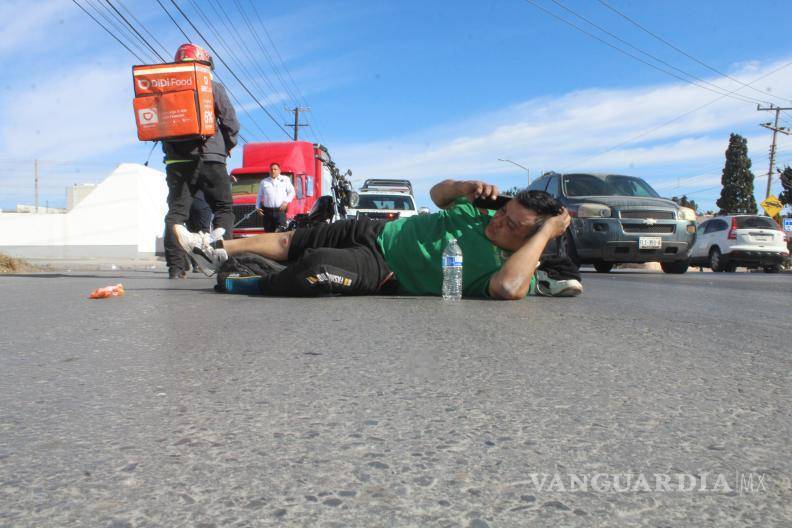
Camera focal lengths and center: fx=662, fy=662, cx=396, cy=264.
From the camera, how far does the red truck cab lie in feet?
46.6

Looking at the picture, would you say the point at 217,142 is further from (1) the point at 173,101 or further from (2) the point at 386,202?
(2) the point at 386,202

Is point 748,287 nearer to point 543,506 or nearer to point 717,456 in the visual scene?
point 717,456

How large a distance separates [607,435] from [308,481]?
680 mm

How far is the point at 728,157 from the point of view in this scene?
5653 centimetres

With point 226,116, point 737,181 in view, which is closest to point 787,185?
point 737,181

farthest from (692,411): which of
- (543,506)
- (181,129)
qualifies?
(181,129)

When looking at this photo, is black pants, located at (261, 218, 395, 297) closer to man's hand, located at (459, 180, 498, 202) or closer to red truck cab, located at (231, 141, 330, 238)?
man's hand, located at (459, 180, 498, 202)

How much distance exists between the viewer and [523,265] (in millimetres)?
4047

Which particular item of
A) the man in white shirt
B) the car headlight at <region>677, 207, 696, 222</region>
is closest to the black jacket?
the man in white shirt

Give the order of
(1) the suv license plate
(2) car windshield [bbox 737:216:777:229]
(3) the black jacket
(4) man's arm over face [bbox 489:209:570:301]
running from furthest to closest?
(2) car windshield [bbox 737:216:777:229], (1) the suv license plate, (3) the black jacket, (4) man's arm over face [bbox 489:209:570:301]

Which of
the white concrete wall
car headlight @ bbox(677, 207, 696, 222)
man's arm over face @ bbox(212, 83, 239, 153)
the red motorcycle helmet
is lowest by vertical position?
the white concrete wall

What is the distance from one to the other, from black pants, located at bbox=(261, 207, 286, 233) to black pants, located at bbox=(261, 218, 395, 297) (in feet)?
20.4

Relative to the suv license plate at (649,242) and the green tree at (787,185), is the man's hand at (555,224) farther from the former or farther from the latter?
the green tree at (787,185)

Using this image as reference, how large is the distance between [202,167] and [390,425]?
17.9 ft
